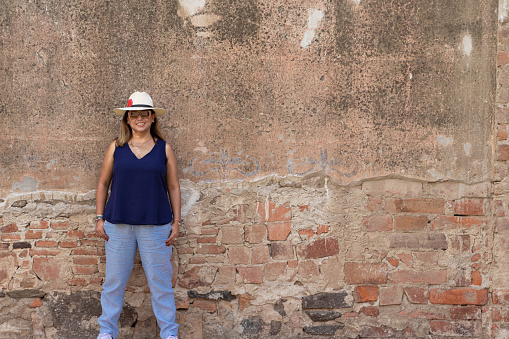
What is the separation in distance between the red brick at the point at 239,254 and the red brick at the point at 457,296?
1.41 m

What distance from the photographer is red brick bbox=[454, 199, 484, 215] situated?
359 centimetres

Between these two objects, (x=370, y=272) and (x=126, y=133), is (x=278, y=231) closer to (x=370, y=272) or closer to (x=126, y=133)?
(x=370, y=272)

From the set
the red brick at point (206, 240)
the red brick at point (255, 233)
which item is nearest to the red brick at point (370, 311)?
the red brick at point (255, 233)

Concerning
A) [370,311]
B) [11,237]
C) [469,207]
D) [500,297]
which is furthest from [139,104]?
[500,297]

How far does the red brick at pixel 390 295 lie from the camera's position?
3605 millimetres

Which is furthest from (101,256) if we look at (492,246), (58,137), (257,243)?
(492,246)

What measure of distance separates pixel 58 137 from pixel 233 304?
180 cm

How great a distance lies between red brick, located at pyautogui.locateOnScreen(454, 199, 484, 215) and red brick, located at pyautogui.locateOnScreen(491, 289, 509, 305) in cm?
61

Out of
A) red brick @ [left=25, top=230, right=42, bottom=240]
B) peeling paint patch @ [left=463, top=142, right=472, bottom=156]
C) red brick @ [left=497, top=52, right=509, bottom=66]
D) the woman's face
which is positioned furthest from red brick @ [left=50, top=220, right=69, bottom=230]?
red brick @ [left=497, top=52, right=509, bottom=66]

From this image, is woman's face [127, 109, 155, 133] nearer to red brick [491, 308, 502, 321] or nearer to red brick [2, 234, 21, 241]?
red brick [2, 234, 21, 241]

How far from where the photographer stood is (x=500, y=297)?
3.60 metres

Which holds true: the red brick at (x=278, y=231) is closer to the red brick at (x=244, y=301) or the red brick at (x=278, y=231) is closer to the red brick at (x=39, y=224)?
the red brick at (x=244, y=301)

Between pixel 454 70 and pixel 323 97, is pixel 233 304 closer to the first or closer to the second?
pixel 323 97

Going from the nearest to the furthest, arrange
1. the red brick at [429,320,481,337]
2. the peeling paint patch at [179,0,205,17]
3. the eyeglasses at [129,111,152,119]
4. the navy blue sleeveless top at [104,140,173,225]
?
the navy blue sleeveless top at [104,140,173,225]
the eyeglasses at [129,111,152,119]
the peeling paint patch at [179,0,205,17]
the red brick at [429,320,481,337]
